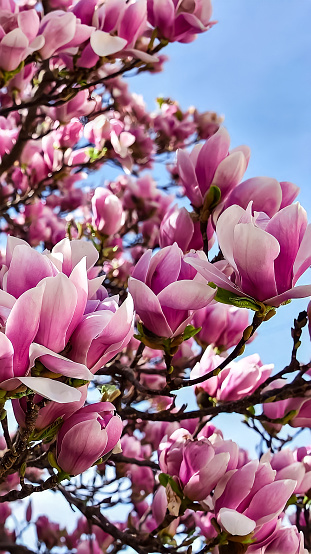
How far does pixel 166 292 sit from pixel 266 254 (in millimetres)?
169

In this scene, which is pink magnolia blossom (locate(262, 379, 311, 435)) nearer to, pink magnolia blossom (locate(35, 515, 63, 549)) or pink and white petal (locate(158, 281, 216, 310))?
pink and white petal (locate(158, 281, 216, 310))

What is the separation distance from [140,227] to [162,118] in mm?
1316

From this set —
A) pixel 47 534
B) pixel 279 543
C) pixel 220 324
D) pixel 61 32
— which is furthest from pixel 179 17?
pixel 47 534

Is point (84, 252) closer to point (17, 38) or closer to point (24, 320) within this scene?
point (24, 320)

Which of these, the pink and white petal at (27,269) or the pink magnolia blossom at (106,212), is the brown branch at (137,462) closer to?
the pink magnolia blossom at (106,212)

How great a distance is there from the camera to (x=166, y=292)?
2.46ft

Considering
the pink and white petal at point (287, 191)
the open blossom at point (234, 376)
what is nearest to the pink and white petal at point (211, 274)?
the pink and white petal at point (287, 191)

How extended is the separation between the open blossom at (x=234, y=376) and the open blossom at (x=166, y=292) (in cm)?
35

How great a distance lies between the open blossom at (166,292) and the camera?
74 centimetres

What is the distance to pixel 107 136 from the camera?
6.77 ft

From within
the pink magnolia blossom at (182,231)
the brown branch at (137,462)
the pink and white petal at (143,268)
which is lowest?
the brown branch at (137,462)

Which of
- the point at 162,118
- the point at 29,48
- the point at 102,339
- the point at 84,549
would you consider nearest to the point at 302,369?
the point at 102,339

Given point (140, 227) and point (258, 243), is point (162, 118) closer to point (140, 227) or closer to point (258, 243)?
point (140, 227)

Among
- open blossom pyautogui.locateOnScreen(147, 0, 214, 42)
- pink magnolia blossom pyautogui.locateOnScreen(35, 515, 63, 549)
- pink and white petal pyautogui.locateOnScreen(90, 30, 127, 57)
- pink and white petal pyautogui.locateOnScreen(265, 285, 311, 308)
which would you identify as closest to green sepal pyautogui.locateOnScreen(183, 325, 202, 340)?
pink and white petal pyautogui.locateOnScreen(265, 285, 311, 308)
